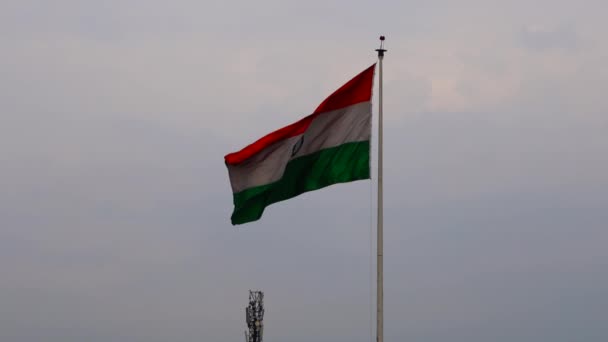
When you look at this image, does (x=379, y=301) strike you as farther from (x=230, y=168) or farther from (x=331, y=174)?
A: (x=230, y=168)

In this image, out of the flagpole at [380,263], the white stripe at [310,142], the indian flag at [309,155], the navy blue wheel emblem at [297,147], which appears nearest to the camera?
the flagpole at [380,263]

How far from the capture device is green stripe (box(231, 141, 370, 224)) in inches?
1105

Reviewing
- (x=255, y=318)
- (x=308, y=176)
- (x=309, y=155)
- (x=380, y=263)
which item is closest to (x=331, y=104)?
(x=309, y=155)

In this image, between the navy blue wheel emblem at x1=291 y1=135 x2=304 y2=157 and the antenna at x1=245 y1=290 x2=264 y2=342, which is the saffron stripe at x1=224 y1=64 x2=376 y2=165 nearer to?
the navy blue wheel emblem at x1=291 y1=135 x2=304 y2=157

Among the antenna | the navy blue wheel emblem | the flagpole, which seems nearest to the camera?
the flagpole

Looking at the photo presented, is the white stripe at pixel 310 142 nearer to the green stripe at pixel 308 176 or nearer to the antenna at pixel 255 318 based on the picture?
the green stripe at pixel 308 176

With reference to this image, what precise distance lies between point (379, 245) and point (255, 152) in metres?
4.39

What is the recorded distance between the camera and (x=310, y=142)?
94.7ft

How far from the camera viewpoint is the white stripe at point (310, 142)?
93.3ft

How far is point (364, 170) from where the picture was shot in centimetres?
2794

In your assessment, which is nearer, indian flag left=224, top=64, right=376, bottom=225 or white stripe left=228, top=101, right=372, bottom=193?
indian flag left=224, top=64, right=376, bottom=225

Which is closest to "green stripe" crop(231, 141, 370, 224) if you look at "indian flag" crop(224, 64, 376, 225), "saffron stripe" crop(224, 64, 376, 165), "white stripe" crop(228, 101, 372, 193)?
"indian flag" crop(224, 64, 376, 225)

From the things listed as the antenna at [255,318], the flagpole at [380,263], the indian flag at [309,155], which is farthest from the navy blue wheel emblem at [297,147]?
the antenna at [255,318]

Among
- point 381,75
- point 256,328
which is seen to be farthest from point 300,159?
point 256,328
